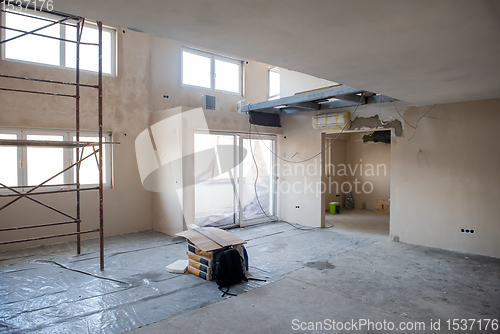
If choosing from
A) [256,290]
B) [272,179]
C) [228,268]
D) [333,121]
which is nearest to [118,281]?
[228,268]

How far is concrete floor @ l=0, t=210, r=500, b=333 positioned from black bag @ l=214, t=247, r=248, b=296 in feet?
0.35

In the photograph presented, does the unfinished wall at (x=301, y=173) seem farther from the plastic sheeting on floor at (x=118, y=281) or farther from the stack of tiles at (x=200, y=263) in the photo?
the stack of tiles at (x=200, y=263)

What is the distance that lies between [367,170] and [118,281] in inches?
282

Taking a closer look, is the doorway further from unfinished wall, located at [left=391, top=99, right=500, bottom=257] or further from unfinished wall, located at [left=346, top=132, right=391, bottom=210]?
unfinished wall, located at [left=391, top=99, right=500, bottom=257]

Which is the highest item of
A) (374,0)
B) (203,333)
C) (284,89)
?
(284,89)

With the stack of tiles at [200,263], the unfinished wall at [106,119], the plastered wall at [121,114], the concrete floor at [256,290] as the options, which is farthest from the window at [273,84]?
the stack of tiles at [200,263]

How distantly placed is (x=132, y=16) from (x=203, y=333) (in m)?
2.46

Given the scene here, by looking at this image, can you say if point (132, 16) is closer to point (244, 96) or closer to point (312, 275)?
point (312, 275)

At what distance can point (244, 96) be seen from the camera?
8031mm

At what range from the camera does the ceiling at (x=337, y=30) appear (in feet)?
6.26

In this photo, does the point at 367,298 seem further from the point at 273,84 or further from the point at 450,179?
the point at 273,84

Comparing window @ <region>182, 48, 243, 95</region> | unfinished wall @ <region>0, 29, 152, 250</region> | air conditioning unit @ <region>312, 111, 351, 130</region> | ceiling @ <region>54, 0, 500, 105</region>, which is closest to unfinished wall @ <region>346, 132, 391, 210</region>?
air conditioning unit @ <region>312, 111, 351, 130</region>

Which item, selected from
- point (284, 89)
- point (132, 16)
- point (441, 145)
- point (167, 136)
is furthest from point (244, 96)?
point (132, 16)

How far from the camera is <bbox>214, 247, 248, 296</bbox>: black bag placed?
12.0 ft
